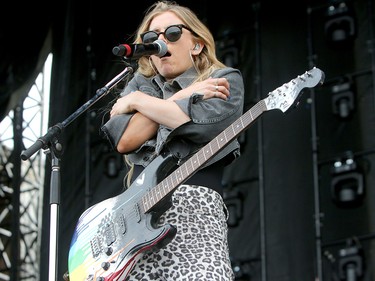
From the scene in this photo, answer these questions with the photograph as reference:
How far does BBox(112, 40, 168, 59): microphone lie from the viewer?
345 centimetres

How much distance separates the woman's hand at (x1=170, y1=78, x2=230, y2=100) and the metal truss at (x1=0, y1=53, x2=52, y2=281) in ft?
18.0

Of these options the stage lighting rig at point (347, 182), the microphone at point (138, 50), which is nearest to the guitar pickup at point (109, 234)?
the microphone at point (138, 50)

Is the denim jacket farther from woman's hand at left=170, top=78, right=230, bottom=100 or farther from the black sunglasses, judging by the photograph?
the black sunglasses

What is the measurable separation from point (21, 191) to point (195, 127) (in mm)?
5816

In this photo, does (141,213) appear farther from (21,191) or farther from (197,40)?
(21,191)

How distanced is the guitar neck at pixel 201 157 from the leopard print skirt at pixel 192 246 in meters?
0.10

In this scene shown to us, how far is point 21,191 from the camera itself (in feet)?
29.4

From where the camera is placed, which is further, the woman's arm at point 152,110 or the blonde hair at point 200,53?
the blonde hair at point 200,53

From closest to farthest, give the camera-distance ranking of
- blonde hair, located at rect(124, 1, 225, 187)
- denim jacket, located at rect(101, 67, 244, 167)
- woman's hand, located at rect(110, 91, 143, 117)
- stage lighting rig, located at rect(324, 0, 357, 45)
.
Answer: denim jacket, located at rect(101, 67, 244, 167) → woman's hand, located at rect(110, 91, 143, 117) → blonde hair, located at rect(124, 1, 225, 187) → stage lighting rig, located at rect(324, 0, 357, 45)

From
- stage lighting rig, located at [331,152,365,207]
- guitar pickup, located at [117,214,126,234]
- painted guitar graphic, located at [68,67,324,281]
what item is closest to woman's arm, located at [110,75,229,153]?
painted guitar graphic, located at [68,67,324,281]

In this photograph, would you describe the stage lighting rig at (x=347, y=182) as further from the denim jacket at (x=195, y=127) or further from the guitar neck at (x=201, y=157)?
the guitar neck at (x=201, y=157)

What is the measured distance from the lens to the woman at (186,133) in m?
3.29

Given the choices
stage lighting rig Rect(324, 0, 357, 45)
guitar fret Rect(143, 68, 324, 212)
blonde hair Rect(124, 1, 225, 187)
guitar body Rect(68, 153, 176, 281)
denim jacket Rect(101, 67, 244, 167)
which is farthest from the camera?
stage lighting rig Rect(324, 0, 357, 45)

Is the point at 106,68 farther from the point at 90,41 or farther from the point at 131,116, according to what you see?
the point at 131,116
